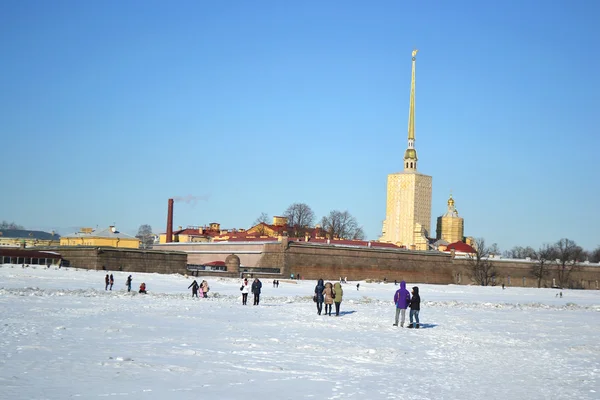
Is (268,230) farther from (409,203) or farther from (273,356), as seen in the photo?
(273,356)

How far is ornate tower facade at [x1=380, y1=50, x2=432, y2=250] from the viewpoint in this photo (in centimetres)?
12400

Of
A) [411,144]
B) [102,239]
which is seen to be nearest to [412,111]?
[411,144]

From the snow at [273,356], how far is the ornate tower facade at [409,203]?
314 feet

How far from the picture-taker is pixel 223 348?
17.0 metres

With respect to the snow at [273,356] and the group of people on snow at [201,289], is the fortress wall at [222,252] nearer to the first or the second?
the group of people on snow at [201,289]

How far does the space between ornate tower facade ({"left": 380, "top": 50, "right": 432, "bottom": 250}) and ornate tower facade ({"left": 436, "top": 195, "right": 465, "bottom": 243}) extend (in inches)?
422

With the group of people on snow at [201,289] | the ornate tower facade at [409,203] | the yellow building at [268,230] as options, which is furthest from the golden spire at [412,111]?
the group of people on snow at [201,289]

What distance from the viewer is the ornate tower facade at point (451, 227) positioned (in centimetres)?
13675

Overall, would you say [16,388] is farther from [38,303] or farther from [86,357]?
[38,303]

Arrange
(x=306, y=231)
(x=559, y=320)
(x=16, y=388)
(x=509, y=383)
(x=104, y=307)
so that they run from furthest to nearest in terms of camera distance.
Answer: (x=306, y=231), (x=559, y=320), (x=104, y=307), (x=509, y=383), (x=16, y=388)

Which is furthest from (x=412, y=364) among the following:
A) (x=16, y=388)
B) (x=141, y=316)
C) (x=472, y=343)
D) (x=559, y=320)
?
(x=559, y=320)

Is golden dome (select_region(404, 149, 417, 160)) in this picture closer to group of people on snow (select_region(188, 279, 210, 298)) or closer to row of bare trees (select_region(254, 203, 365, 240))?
row of bare trees (select_region(254, 203, 365, 240))

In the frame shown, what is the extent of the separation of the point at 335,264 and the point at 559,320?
55.8 meters

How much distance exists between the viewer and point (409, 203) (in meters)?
125
